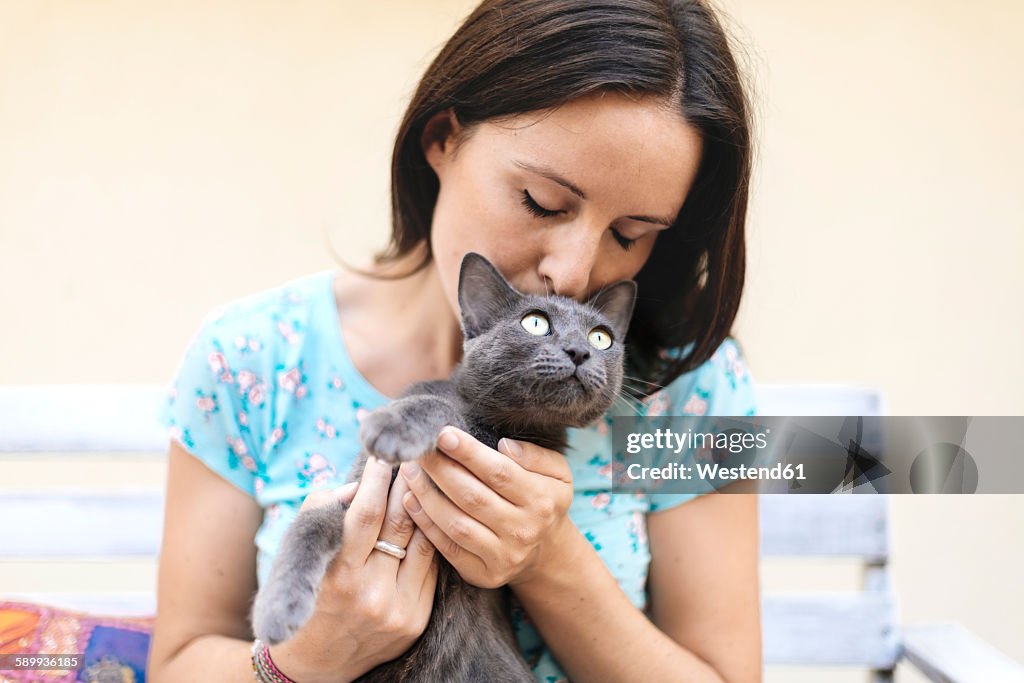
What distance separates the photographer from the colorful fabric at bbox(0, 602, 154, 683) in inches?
46.6

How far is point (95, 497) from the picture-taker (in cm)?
160

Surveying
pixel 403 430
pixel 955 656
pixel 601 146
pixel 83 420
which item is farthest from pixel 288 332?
pixel 955 656

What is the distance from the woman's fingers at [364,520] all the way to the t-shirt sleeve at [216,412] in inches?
12.8

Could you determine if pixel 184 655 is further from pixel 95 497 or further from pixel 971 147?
pixel 971 147

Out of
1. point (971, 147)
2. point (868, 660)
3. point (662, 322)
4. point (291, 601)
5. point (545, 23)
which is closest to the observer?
point (291, 601)

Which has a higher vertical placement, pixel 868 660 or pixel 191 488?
pixel 191 488

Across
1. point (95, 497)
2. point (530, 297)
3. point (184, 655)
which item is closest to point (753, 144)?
point (530, 297)

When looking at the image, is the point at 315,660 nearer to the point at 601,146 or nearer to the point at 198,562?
the point at 198,562

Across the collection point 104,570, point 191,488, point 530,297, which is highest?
point 530,297

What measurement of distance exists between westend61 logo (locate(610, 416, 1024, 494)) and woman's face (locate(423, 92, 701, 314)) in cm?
32

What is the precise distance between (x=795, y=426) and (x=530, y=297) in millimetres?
710

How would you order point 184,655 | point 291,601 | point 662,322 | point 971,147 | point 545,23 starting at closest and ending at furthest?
point 291,601 → point 545,23 → point 184,655 → point 662,322 → point 971,147

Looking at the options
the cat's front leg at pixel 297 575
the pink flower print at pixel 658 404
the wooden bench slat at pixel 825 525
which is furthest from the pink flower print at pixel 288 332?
the wooden bench slat at pixel 825 525

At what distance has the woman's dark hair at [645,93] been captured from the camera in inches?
37.1
